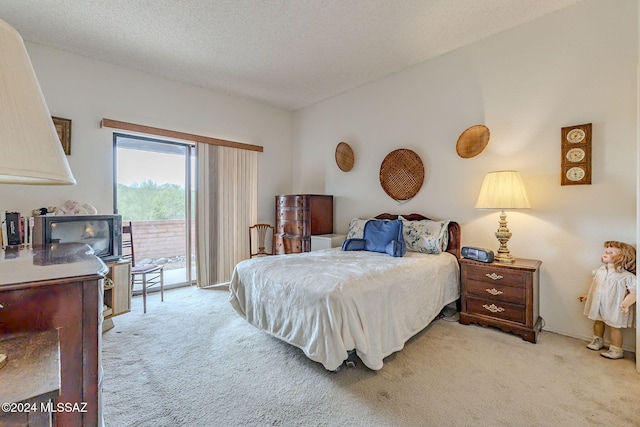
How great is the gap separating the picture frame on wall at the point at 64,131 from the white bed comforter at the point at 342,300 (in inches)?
93.3

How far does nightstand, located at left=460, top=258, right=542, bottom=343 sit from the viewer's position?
2.45 metres

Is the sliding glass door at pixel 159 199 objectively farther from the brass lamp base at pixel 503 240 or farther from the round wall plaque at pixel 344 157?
the brass lamp base at pixel 503 240

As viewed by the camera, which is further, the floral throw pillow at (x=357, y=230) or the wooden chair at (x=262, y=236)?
the wooden chair at (x=262, y=236)

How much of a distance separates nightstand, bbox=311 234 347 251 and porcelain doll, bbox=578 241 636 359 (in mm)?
2585

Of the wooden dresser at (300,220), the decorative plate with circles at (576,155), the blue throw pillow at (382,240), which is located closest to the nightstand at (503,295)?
the blue throw pillow at (382,240)

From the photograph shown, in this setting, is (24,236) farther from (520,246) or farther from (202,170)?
(520,246)

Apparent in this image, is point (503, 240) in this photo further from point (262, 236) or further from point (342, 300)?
point (262, 236)

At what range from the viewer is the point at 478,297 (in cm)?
273

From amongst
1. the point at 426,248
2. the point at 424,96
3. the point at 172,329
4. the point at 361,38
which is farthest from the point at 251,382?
the point at 424,96

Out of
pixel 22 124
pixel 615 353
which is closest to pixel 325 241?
pixel 615 353

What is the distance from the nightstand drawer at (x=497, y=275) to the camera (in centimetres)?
249

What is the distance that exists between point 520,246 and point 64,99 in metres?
4.98

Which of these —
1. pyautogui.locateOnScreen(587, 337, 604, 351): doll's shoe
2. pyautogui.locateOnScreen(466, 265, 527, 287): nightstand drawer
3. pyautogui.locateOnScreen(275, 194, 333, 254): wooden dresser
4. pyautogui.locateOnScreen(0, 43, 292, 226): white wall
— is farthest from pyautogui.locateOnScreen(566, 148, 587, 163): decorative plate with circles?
pyautogui.locateOnScreen(0, 43, 292, 226): white wall

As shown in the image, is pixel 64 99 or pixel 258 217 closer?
pixel 64 99
